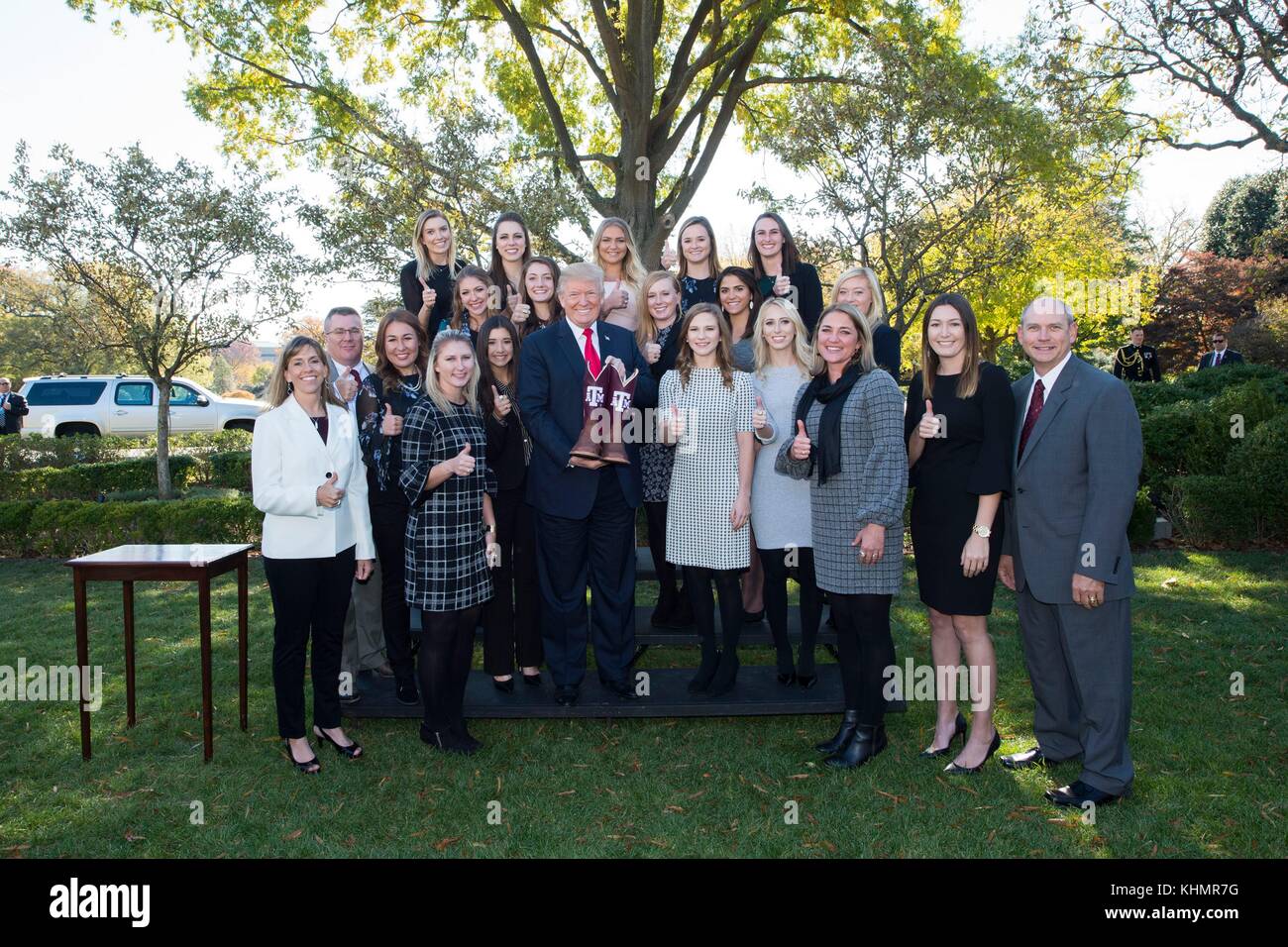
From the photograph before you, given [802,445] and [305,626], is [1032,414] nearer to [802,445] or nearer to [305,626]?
[802,445]

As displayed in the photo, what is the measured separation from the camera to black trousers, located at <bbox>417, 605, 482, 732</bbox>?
14.0 ft

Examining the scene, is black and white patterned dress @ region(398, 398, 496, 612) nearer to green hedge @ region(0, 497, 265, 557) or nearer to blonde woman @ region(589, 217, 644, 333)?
blonde woman @ region(589, 217, 644, 333)

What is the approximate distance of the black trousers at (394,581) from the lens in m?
4.73

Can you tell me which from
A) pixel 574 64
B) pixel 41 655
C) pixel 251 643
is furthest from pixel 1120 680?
pixel 574 64

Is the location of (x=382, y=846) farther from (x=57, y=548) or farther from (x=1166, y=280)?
(x=1166, y=280)

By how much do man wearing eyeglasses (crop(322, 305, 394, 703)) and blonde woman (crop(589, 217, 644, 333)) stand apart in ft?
5.10

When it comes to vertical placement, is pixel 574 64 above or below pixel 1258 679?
above

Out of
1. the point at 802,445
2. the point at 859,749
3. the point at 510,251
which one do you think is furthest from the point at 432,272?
the point at 859,749

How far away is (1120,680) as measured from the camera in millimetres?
3711

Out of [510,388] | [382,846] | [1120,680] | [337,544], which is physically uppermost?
[510,388]

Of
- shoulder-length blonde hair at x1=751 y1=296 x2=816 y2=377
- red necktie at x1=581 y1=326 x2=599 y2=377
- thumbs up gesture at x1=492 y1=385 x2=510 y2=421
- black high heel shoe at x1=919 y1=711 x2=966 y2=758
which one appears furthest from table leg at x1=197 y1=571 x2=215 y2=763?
black high heel shoe at x1=919 y1=711 x2=966 y2=758

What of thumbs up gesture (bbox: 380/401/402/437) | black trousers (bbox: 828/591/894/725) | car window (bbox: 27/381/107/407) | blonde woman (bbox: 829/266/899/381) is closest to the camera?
black trousers (bbox: 828/591/894/725)

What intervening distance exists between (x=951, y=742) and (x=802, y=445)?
175cm

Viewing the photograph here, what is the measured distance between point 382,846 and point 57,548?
8.38 metres
